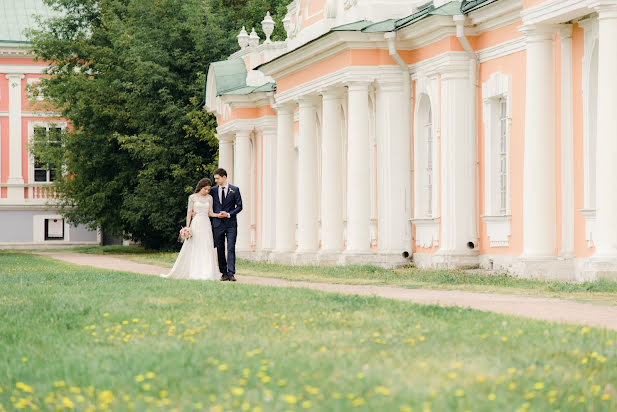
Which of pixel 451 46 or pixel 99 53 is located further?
pixel 99 53

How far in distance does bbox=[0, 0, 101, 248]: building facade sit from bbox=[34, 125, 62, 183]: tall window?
6 centimetres

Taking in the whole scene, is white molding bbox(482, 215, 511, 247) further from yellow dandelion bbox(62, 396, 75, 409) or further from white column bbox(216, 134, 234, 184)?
white column bbox(216, 134, 234, 184)

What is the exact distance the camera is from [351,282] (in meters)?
19.8

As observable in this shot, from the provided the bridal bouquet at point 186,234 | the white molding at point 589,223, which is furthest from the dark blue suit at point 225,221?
the white molding at point 589,223

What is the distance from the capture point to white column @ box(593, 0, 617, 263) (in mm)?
17016

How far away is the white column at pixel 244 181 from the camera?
119 ft

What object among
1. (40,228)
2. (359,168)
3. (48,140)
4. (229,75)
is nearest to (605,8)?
(359,168)

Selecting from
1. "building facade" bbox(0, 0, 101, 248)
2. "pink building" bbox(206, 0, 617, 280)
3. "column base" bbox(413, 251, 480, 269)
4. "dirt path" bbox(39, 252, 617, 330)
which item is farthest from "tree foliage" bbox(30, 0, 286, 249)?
"dirt path" bbox(39, 252, 617, 330)

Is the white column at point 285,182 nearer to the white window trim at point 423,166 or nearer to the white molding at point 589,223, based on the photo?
the white window trim at point 423,166

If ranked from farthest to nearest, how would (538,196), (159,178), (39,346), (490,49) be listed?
(159,178)
(490,49)
(538,196)
(39,346)

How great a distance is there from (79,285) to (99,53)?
30593 millimetres

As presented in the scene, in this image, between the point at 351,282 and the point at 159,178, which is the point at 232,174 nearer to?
the point at 159,178

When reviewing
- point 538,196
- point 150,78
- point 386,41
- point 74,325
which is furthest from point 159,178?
point 74,325

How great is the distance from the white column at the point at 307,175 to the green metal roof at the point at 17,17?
1543 inches
